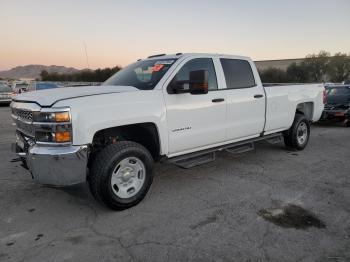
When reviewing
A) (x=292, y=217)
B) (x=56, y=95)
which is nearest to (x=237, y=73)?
(x=292, y=217)

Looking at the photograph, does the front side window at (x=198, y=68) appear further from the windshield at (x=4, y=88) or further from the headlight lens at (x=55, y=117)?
the windshield at (x=4, y=88)

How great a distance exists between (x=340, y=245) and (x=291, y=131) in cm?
406

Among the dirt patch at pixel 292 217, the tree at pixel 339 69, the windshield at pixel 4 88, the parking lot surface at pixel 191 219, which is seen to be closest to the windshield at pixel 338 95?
the parking lot surface at pixel 191 219

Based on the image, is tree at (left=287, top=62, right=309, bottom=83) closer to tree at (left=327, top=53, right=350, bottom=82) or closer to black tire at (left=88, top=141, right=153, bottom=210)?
tree at (left=327, top=53, right=350, bottom=82)

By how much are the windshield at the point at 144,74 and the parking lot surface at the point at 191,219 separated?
1590 millimetres

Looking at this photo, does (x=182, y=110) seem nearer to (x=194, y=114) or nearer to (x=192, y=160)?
(x=194, y=114)

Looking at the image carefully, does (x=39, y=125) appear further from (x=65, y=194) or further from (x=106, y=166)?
(x=65, y=194)

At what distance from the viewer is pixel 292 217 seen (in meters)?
3.74

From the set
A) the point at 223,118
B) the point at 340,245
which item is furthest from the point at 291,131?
the point at 340,245

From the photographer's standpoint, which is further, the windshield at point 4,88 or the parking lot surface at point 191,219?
the windshield at point 4,88

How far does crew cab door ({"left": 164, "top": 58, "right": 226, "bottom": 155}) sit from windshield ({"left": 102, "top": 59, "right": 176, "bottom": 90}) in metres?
0.21

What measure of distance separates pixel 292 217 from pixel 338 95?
9806mm

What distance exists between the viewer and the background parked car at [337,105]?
11039mm

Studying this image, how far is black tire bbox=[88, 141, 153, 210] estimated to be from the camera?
3.68 metres
